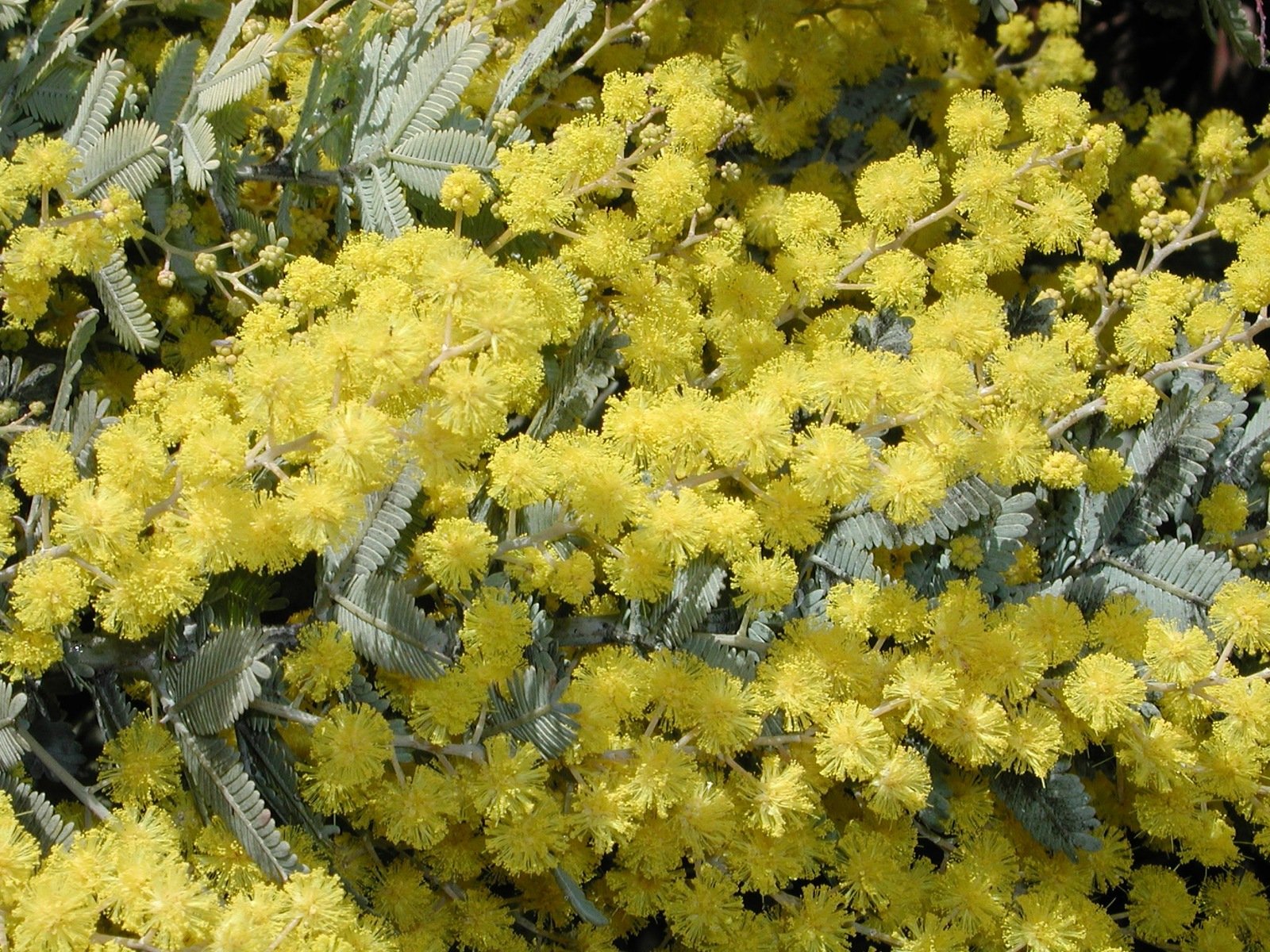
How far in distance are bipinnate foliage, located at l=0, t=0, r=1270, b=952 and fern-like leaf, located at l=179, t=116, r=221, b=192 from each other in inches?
0.5

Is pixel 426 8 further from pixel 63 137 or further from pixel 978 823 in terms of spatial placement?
pixel 978 823

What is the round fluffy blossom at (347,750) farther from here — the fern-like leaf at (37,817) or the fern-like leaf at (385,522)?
the fern-like leaf at (37,817)

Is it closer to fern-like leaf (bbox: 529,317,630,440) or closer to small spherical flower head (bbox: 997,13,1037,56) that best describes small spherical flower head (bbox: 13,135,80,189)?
fern-like leaf (bbox: 529,317,630,440)

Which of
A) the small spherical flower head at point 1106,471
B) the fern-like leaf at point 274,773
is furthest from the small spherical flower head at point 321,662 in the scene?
the small spherical flower head at point 1106,471

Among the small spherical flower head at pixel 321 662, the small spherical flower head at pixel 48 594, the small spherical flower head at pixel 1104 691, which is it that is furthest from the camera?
the small spherical flower head at pixel 1104 691

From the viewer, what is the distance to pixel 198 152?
1.88 m

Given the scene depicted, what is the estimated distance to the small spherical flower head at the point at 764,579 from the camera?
170cm

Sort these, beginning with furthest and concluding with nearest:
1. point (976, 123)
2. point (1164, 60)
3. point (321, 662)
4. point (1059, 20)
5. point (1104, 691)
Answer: point (1164, 60) < point (1059, 20) < point (976, 123) < point (1104, 691) < point (321, 662)

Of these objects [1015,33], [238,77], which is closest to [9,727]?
[238,77]

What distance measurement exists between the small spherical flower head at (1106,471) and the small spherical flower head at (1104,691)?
1.05 ft

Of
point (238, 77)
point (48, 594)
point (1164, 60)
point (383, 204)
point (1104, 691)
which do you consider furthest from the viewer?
point (1164, 60)

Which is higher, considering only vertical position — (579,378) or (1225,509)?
(579,378)

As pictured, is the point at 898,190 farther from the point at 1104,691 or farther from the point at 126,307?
the point at 126,307

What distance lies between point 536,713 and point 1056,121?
4.28ft
